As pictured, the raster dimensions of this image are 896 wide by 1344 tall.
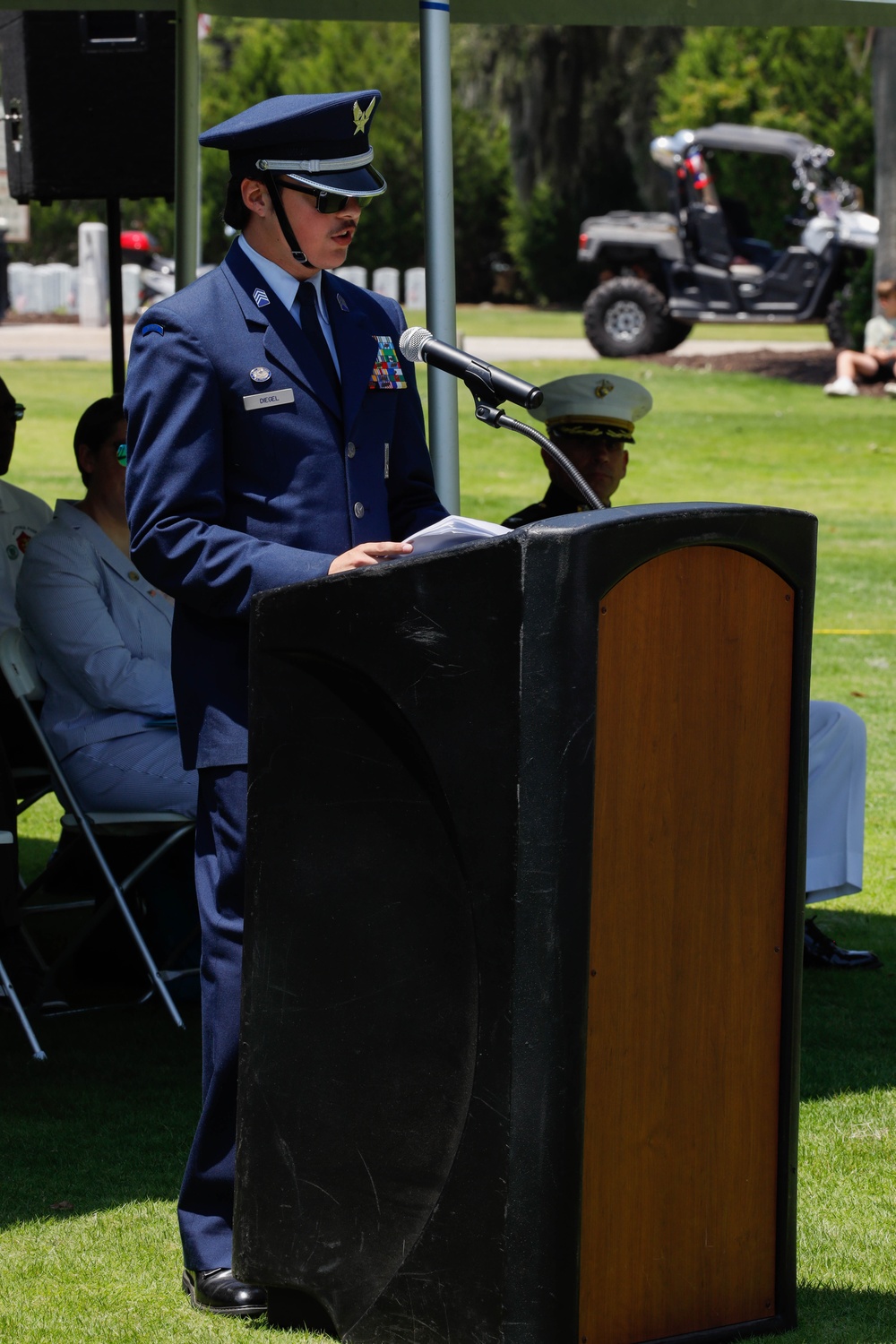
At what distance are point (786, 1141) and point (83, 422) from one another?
9.76 feet

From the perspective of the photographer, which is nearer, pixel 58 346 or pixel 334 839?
pixel 334 839

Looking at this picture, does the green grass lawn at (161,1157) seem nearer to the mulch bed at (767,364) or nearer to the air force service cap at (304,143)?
the air force service cap at (304,143)

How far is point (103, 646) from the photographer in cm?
480

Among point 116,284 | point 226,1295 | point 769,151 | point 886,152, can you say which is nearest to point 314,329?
point 226,1295

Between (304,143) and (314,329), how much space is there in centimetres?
29

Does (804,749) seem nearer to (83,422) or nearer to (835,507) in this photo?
(83,422)

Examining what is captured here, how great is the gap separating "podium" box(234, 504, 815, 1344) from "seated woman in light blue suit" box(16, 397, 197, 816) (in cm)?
193

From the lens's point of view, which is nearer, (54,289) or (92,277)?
(92,277)

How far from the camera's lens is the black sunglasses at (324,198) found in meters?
2.98

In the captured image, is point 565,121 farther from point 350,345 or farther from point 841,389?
point 350,345

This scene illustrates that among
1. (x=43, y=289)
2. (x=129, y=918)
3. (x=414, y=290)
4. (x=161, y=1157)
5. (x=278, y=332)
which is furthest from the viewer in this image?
(x=43, y=289)

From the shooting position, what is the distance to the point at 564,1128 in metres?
2.50

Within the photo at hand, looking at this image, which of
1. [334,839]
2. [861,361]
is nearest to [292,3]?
[334,839]

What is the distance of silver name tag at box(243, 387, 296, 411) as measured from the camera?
3.00 metres
